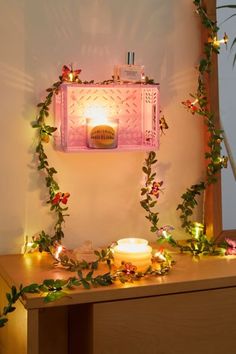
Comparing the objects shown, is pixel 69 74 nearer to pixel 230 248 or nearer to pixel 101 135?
pixel 101 135

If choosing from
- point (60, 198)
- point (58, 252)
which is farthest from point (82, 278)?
point (60, 198)

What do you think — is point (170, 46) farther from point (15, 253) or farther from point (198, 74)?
point (15, 253)

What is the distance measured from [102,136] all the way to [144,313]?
48cm

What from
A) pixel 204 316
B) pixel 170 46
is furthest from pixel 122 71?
pixel 204 316

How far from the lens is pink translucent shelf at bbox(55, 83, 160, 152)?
1.37 meters

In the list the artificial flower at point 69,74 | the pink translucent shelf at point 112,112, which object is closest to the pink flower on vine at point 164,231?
the pink translucent shelf at point 112,112

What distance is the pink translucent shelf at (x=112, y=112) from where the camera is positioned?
1.37m

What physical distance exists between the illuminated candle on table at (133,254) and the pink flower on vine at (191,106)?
1.47 feet

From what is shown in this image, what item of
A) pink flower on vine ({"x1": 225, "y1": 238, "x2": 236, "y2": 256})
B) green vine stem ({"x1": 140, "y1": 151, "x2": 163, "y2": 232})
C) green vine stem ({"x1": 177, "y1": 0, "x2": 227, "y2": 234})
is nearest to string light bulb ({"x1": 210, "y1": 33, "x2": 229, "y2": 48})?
green vine stem ({"x1": 177, "y1": 0, "x2": 227, "y2": 234})

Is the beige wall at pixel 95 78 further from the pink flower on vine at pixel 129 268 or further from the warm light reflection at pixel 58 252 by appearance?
the pink flower on vine at pixel 129 268

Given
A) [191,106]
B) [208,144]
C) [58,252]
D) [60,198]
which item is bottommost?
[58,252]

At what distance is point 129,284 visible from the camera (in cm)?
112

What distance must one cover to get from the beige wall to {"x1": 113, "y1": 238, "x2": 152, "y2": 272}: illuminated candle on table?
243 millimetres

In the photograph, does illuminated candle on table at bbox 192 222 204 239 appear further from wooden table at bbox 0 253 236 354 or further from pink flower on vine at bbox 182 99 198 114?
pink flower on vine at bbox 182 99 198 114
